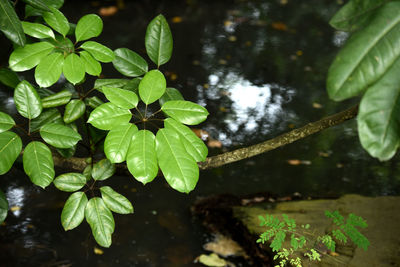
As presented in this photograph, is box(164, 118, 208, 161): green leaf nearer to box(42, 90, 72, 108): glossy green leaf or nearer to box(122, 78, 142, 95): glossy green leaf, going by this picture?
box(122, 78, 142, 95): glossy green leaf

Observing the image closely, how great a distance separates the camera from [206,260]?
2529 mm

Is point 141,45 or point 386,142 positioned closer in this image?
point 386,142

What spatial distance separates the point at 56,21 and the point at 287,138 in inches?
40.5

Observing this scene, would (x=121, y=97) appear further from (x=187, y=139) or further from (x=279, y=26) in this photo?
(x=279, y=26)

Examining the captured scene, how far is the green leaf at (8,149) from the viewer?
1536 millimetres

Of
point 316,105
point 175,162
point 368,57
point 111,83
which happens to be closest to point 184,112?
point 175,162

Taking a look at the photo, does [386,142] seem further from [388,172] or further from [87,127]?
[388,172]

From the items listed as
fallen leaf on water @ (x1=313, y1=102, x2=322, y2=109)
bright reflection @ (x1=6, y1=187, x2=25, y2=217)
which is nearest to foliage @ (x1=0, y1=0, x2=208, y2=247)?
bright reflection @ (x1=6, y1=187, x2=25, y2=217)

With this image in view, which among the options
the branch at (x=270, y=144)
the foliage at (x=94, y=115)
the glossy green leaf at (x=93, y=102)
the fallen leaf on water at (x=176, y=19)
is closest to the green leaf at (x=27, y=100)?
the foliage at (x=94, y=115)

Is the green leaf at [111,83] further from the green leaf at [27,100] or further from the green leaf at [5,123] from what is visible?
the green leaf at [5,123]

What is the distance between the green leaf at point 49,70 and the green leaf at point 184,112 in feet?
1.27

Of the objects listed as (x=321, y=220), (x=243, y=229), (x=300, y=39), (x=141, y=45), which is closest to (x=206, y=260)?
(x=243, y=229)

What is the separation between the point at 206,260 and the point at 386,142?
158cm

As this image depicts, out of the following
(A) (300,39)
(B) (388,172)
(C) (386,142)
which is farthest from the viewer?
(A) (300,39)
